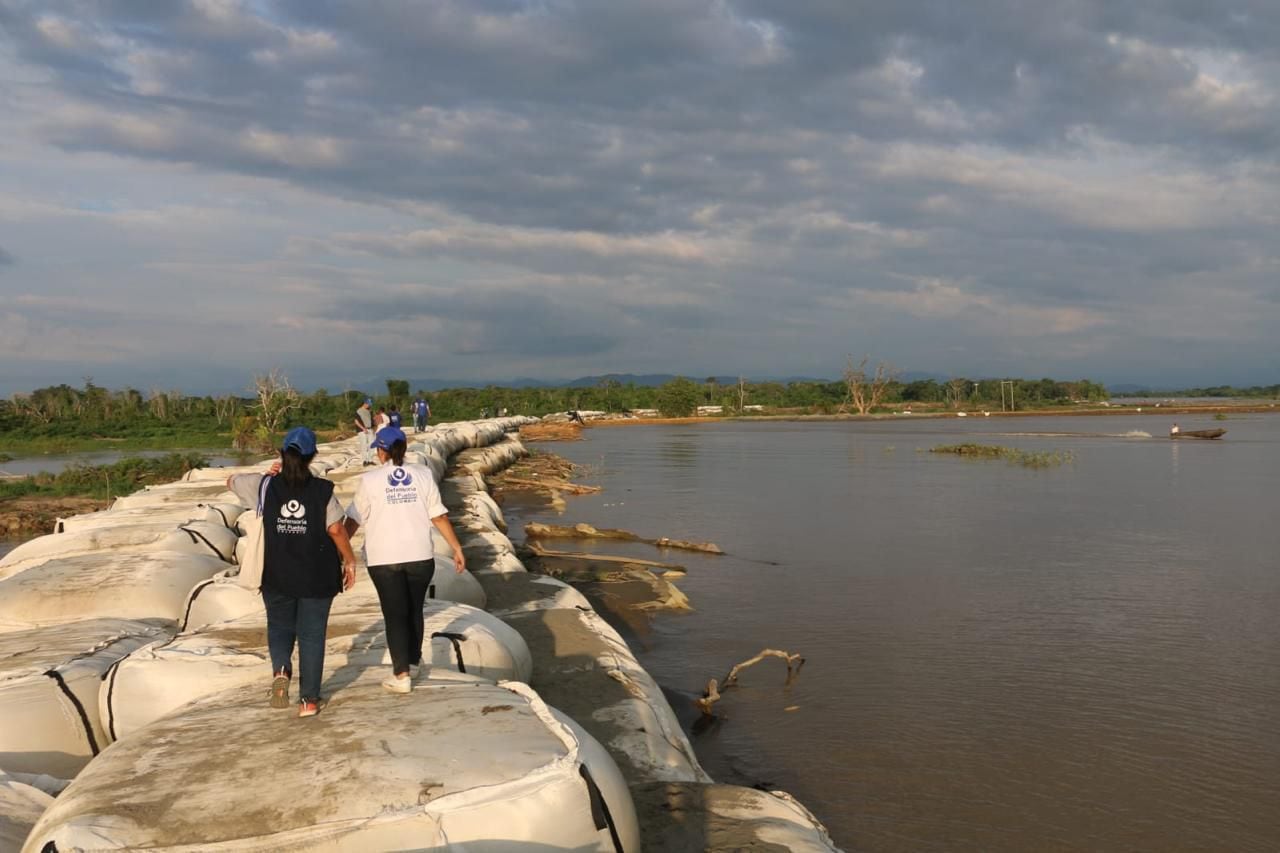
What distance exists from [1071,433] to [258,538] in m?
48.0

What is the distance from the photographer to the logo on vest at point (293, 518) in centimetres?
429

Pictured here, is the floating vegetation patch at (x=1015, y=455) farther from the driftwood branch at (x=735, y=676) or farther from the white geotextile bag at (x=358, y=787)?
the white geotextile bag at (x=358, y=787)

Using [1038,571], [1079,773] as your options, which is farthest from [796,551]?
[1079,773]

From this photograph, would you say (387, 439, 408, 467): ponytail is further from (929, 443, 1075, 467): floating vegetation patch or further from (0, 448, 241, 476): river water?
(929, 443, 1075, 467): floating vegetation patch

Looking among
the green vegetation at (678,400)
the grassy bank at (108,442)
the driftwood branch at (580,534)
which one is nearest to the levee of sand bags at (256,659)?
the driftwood branch at (580,534)

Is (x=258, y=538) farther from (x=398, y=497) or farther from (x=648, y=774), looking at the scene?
(x=648, y=774)

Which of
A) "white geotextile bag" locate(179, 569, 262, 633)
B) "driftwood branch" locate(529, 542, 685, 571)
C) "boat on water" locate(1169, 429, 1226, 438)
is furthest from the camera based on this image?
"boat on water" locate(1169, 429, 1226, 438)

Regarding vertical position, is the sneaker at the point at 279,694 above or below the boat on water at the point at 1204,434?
above

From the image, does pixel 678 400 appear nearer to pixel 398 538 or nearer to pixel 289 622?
pixel 398 538

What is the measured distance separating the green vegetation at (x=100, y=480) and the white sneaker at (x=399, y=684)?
18198 millimetres

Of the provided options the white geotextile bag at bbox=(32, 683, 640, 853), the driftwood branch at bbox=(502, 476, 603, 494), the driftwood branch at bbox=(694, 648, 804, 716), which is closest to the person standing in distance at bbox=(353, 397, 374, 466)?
the driftwood branch at bbox=(502, 476, 603, 494)

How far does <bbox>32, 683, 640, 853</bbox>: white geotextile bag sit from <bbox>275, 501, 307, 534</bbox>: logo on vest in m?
0.84

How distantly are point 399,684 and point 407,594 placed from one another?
1.86 feet

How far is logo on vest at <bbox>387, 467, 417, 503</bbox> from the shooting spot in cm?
470
